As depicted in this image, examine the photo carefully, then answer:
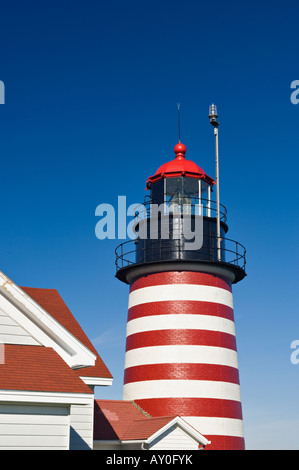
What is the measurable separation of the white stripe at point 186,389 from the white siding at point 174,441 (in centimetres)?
265

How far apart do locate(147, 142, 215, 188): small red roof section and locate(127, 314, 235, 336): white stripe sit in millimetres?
6266

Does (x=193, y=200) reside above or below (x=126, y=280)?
above

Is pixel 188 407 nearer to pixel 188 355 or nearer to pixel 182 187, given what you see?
pixel 188 355

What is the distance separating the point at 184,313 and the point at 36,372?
12666 millimetres

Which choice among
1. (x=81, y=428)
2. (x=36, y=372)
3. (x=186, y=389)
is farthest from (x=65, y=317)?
(x=36, y=372)

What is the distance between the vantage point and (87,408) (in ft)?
62.6

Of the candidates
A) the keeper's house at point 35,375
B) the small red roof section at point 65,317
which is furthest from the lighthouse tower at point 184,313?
the keeper's house at point 35,375

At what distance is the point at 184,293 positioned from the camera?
2520 centimetres

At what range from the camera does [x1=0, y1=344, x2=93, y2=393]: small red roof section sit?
12.2m

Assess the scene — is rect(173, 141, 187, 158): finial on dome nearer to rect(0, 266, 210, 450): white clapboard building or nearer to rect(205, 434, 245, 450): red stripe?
rect(205, 434, 245, 450): red stripe

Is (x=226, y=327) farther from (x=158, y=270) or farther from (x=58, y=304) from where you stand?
(x=58, y=304)

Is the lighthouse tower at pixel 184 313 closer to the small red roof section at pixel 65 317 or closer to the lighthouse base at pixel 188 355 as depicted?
the lighthouse base at pixel 188 355

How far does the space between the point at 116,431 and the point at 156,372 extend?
323cm
